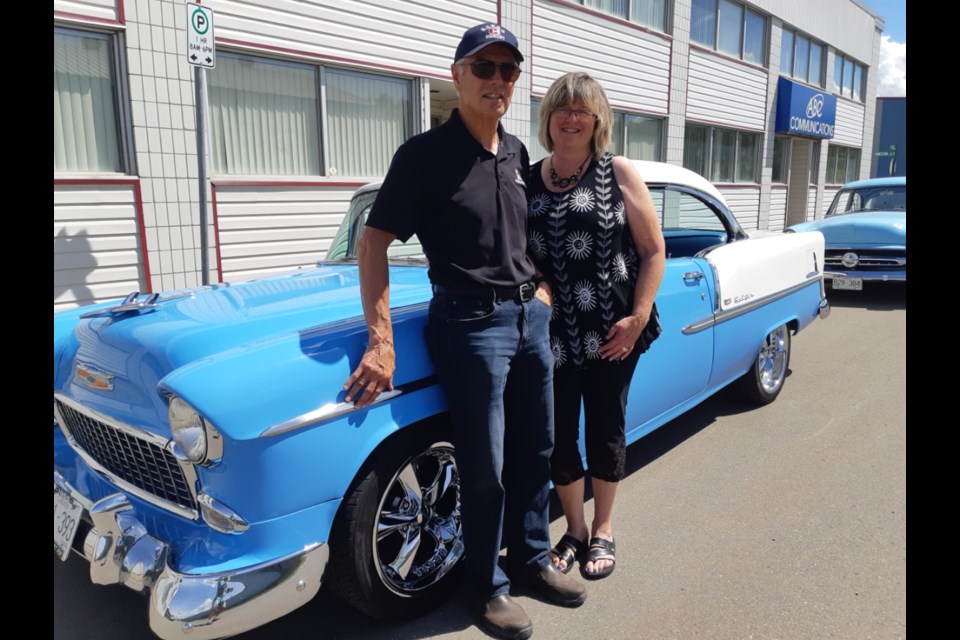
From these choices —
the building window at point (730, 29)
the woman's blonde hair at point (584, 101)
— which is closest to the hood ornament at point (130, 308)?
the woman's blonde hair at point (584, 101)

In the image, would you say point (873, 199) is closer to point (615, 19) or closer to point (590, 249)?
point (615, 19)

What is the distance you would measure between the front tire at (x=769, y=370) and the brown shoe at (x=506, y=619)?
9.03ft

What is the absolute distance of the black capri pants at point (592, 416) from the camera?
2.51 m

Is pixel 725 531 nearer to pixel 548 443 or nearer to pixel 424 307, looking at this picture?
pixel 548 443

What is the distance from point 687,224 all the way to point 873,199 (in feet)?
21.6

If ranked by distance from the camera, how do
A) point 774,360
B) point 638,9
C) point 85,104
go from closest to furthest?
1. point 774,360
2. point 85,104
3. point 638,9

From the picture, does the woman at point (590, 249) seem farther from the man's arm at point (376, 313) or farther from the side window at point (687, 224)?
the side window at point (687, 224)

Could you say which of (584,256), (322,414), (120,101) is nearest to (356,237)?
(584,256)

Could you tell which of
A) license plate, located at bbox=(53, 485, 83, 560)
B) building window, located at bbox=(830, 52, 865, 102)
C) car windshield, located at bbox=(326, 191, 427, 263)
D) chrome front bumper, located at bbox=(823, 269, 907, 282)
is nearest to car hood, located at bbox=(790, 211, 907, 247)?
chrome front bumper, located at bbox=(823, 269, 907, 282)

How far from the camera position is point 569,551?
2664 millimetres

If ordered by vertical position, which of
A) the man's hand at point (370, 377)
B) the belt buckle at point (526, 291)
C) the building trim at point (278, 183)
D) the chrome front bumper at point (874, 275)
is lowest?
the chrome front bumper at point (874, 275)

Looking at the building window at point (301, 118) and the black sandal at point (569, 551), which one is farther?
the building window at point (301, 118)

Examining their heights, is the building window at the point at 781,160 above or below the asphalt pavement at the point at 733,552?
above
